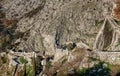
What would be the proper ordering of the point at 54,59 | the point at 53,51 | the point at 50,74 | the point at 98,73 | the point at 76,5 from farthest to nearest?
1. the point at 76,5
2. the point at 53,51
3. the point at 54,59
4. the point at 50,74
5. the point at 98,73

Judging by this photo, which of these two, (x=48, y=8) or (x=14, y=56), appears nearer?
(x=14, y=56)

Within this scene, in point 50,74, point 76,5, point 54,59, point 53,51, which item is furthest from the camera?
point 76,5

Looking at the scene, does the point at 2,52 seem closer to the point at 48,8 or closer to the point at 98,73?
the point at 48,8

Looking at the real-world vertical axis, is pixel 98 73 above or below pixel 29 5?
below

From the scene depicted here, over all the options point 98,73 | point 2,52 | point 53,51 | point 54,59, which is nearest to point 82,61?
point 98,73

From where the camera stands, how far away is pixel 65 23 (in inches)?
2623

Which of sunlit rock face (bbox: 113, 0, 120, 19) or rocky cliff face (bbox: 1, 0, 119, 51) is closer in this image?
sunlit rock face (bbox: 113, 0, 120, 19)

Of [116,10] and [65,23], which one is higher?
[116,10]

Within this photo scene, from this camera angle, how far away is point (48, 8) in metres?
69.6

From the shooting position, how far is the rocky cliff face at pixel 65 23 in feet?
205

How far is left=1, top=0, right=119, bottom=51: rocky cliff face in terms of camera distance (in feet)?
205

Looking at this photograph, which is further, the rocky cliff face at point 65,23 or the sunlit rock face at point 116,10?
the rocky cliff face at point 65,23

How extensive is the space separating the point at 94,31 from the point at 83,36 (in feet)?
5.31

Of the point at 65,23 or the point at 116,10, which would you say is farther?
the point at 65,23
